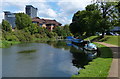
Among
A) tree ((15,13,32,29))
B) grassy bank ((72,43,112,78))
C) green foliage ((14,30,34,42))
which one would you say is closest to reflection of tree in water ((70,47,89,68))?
grassy bank ((72,43,112,78))

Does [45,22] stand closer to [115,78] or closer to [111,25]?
[111,25]

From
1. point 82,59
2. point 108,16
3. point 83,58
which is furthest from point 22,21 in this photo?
point 82,59

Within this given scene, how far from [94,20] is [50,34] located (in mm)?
43431

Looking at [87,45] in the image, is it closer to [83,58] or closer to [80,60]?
[83,58]

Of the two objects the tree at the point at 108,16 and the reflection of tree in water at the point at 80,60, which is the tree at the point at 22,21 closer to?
the tree at the point at 108,16

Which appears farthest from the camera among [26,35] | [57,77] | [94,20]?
[26,35]

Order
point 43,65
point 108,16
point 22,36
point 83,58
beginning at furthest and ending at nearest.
→ point 22,36 → point 108,16 → point 83,58 → point 43,65

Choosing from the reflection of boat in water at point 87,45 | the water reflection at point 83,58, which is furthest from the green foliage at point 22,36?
the water reflection at point 83,58

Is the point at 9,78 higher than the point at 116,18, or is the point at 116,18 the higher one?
the point at 116,18

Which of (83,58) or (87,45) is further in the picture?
(87,45)

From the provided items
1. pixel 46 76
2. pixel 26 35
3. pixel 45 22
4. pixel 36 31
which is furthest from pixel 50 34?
pixel 46 76

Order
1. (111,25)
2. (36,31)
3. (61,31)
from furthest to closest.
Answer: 1. (61,31)
2. (36,31)
3. (111,25)

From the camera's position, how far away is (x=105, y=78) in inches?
330

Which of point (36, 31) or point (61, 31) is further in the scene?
point (61, 31)
